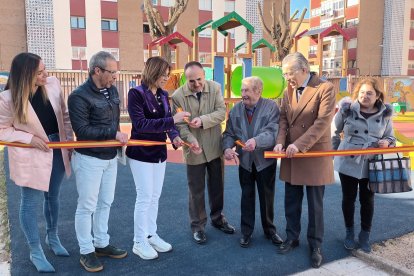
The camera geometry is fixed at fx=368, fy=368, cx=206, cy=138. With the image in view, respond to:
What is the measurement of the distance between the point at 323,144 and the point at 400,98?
77.0 ft

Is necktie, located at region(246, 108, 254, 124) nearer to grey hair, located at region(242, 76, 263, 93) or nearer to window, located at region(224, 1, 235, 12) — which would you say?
grey hair, located at region(242, 76, 263, 93)

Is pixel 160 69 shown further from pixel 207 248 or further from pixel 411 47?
pixel 411 47

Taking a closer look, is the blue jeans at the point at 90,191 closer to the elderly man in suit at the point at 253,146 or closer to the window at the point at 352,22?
the elderly man in suit at the point at 253,146

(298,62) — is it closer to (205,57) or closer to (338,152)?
(338,152)

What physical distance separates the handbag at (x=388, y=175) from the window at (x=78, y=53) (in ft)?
93.0

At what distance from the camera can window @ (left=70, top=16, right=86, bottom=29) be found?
94.3 feet

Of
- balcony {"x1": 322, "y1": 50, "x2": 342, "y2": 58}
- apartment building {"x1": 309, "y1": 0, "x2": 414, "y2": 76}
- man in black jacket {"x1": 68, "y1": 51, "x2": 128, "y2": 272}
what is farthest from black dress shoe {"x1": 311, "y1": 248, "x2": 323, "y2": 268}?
balcony {"x1": 322, "y1": 50, "x2": 342, "y2": 58}

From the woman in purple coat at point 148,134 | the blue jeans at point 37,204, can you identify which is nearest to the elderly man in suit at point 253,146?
the woman in purple coat at point 148,134

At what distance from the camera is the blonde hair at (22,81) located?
3.06m

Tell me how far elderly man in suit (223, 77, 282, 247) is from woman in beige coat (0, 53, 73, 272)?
172cm

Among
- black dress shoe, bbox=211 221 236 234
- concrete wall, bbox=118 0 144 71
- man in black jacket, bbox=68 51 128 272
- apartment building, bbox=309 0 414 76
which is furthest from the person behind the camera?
apartment building, bbox=309 0 414 76

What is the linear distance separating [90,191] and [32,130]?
0.72 metres

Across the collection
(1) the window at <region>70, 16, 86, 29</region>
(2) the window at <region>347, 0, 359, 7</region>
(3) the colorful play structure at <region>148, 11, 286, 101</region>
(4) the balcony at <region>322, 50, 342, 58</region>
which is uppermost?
(2) the window at <region>347, 0, 359, 7</region>

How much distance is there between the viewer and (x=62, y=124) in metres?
3.48
